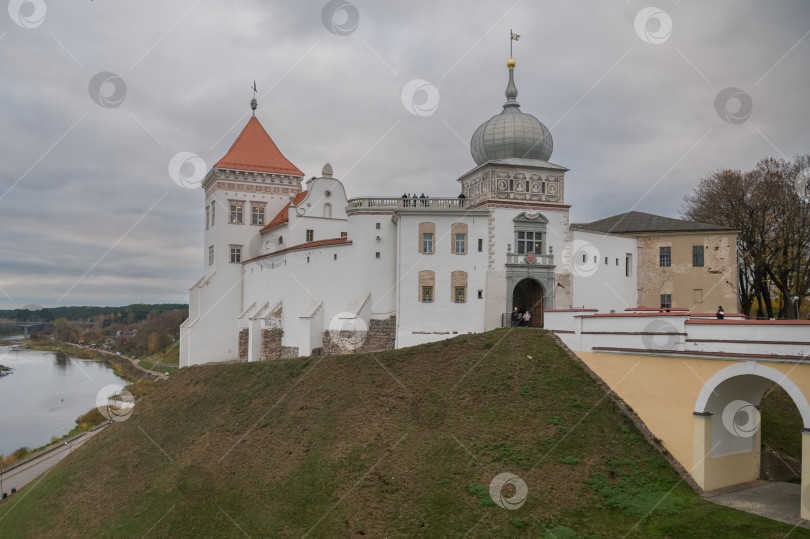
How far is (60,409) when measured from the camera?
6588 cm

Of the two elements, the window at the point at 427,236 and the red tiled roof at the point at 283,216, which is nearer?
the window at the point at 427,236

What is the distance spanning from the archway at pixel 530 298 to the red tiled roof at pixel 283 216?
17.6 metres

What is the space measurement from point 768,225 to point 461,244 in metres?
22.4

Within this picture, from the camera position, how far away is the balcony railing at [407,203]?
32.3 metres

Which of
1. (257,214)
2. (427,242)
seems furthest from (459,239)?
(257,214)

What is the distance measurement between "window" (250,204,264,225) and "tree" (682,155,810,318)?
34268 mm

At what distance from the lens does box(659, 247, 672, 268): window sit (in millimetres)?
34688

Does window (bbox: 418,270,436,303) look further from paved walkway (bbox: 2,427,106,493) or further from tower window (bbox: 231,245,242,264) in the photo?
paved walkway (bbox: 2,427,106,493)

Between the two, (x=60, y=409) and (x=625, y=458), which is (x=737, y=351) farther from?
(x=60, y=409)

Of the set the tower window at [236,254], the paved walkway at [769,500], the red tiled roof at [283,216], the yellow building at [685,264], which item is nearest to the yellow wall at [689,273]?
the yellow building at [685,264]

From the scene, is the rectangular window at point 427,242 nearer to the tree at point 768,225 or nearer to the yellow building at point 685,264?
the yellow building at point 685,264

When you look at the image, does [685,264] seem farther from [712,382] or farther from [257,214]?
[257,214]

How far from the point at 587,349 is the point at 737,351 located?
644 cm

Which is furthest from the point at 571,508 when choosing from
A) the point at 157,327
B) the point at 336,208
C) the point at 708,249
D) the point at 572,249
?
the point at 157,327
